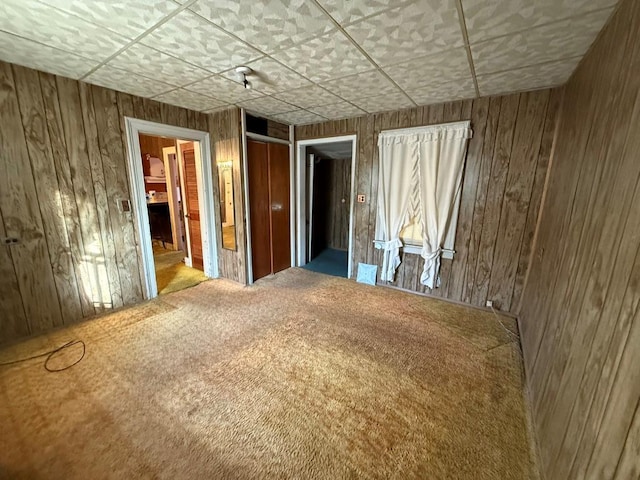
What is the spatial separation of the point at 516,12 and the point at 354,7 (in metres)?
0.90

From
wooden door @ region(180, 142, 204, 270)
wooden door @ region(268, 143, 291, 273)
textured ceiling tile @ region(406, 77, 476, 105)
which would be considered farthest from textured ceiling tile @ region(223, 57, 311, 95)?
wooden door @ region(180, 142, 204, 270)

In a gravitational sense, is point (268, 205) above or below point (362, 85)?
below

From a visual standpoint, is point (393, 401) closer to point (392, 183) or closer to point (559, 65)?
point (392, 183)

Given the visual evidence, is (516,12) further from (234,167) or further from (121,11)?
(234,167)

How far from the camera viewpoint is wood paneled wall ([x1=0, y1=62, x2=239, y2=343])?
214 centimetres

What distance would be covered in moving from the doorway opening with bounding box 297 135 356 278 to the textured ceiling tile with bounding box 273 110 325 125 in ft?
1.10

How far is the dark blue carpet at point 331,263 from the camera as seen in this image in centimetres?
436

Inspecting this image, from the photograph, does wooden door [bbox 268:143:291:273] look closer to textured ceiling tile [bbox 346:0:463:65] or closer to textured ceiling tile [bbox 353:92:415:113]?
textured ceiling tile [bbox 353:92:415:113]

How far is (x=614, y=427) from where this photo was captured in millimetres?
816

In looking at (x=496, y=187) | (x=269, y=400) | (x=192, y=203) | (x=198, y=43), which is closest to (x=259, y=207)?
(x=192, y=203)

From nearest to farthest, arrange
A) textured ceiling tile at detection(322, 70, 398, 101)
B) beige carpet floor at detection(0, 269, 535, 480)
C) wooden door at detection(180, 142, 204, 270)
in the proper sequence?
beige carpet floor at detection(0, 269, 535, 480) → textured ceiling tile at detection(322, 70, 398, 101) → wooden door at detection(180, 142, 204, 270)

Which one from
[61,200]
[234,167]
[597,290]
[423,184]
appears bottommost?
[597,290]

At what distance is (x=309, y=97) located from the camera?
2773mm

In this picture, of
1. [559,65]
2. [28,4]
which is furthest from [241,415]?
[559,65]
